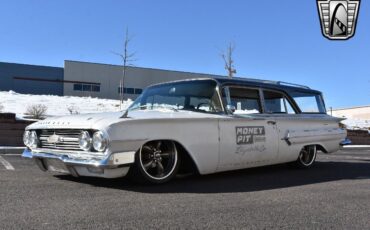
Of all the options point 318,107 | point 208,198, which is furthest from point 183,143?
point 318,107

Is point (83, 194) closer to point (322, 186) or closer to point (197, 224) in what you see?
point (197, 224)

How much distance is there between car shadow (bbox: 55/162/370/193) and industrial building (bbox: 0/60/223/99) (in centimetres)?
3343

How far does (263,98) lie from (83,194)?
11.2 feet

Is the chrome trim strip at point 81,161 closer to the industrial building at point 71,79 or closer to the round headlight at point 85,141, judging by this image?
the round headlight at point 85,141

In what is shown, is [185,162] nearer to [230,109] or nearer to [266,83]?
[230,109]

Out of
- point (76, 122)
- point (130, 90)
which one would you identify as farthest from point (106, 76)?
point (76, 122)

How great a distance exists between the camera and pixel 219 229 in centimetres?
365

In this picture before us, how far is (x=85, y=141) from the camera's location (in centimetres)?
515

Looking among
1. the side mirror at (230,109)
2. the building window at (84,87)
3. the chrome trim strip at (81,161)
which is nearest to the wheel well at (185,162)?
the chrome trim strip at (81,161)

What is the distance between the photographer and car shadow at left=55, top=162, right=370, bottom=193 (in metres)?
5.42

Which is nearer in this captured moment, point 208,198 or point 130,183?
point 208,198

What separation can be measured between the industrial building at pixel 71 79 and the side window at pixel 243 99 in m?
33.8

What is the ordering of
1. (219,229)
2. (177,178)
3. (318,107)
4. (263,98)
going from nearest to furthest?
(219,229) → (177,178) → (263,98) → (318,107)

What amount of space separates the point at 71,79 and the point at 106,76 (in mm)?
3107
